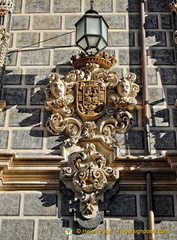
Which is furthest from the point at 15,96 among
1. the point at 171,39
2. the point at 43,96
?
the point at 171,39

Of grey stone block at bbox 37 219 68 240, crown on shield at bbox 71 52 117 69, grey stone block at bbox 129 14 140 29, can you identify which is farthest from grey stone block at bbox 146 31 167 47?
grey stone block at bbox 37 219 68 240

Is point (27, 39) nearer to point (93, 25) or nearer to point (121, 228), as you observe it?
point (93, 25)

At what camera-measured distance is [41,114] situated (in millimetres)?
7570

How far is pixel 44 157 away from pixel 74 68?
1.81m

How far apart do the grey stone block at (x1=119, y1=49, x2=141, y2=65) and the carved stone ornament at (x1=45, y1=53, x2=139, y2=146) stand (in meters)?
0.40

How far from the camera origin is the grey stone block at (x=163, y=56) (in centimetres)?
797

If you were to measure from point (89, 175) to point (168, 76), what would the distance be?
2318 millimetres

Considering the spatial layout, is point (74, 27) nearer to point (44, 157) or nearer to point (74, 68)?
point (74, 68)

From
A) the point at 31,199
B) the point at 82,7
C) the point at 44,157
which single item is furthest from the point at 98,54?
the point at 31,199

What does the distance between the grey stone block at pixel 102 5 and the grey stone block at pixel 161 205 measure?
370 cm

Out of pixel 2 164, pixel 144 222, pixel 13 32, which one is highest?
pixel 13 32

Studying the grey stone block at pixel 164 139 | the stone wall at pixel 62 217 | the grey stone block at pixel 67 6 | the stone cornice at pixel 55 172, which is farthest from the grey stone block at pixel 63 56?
the stone wall at pixel 62 217

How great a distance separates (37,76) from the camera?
312 inches

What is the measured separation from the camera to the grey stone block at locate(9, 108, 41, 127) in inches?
294
